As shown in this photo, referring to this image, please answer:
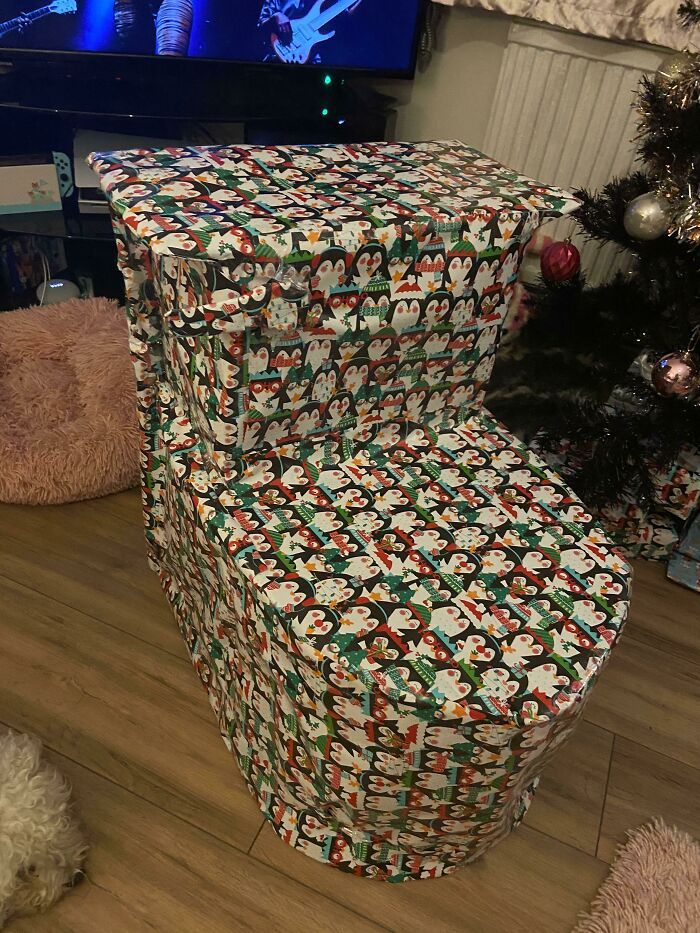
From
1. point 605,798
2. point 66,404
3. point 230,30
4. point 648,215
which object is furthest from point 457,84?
point 605,798

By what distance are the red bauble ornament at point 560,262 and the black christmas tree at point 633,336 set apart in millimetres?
17

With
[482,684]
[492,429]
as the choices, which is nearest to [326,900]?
[482,684]

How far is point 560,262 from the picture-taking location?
120cm

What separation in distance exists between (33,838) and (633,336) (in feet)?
3.77

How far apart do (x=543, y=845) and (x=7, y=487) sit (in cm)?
110

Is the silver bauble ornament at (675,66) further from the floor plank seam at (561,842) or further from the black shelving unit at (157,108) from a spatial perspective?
the floor plank seam at (561,842)

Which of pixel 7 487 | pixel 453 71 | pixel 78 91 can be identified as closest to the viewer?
pixel 7 487

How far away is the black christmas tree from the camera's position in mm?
984

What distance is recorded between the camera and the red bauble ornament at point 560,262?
3.91 feet

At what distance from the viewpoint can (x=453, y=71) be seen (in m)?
1.58

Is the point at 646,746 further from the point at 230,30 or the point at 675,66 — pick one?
the point at 230,30

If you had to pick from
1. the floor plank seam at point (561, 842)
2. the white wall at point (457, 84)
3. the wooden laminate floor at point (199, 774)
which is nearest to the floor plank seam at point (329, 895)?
the wooden laminate floor at point (199, 774)

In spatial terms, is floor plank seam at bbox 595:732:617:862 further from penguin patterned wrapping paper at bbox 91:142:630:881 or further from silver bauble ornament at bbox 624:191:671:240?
silver bauble ornament at bbox 624:191:671:240

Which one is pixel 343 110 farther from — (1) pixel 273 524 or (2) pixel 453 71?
(1) pixel 273 524
